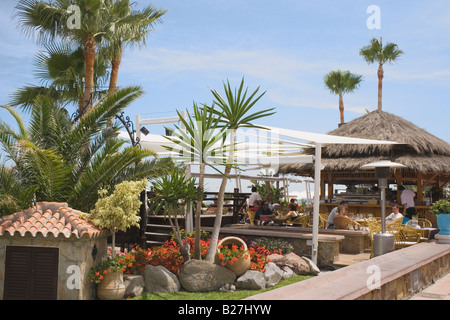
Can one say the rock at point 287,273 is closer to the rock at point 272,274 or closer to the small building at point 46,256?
the rock at point 272,274

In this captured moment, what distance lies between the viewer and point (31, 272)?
22.9 feet

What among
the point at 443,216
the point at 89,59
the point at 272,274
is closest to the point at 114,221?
the point at 272,274

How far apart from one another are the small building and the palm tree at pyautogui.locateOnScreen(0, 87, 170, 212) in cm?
104

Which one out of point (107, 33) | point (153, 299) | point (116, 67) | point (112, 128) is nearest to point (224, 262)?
point (153, 299)

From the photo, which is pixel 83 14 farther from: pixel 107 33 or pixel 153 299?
pixel 153 299

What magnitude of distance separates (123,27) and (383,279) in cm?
1235

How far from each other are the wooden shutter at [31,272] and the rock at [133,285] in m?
1.09

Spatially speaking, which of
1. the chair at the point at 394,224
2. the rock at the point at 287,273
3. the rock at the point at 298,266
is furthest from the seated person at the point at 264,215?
the rock at the point at 287,273

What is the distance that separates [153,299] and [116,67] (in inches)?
468

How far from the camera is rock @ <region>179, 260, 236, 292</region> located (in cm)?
751

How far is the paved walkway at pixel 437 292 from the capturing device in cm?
750

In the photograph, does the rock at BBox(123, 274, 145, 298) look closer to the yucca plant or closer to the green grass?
the green grass
